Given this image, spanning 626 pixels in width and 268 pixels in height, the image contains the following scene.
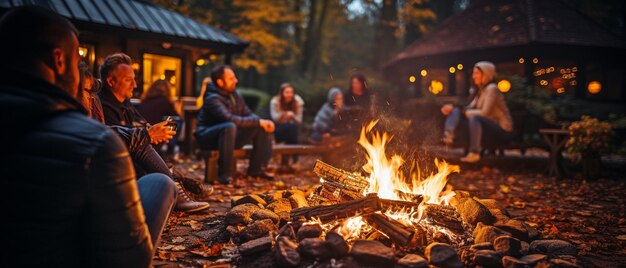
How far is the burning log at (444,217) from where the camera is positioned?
3.93 metres

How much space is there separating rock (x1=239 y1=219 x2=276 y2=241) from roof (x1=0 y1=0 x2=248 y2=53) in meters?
8.68

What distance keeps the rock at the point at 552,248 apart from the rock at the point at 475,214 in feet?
1.96

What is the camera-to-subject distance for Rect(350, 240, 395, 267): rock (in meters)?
3.08

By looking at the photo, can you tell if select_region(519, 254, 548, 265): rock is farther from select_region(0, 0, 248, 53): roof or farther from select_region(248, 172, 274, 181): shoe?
select_region(0, 0, 248, 53): roof

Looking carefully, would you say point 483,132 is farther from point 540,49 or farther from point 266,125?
point 540,49

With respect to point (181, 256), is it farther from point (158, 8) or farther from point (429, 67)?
point (429, 67)

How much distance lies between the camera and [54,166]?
190cm

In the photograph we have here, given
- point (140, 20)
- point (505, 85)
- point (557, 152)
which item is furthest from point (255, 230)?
point (505, 85)

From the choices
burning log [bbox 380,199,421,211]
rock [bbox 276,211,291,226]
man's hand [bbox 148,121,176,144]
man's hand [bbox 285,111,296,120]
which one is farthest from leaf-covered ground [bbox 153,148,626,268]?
burning log [bbox 380,199,421,211]

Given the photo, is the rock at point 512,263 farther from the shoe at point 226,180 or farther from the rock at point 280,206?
the shoe at point 226,180

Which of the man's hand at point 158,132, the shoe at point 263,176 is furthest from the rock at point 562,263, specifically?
the shoe at point 263,176

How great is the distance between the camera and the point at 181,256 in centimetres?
349

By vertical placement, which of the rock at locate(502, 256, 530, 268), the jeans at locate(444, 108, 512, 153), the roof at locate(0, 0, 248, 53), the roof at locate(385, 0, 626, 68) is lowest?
the rock at locate(502, 256, 530, 268)

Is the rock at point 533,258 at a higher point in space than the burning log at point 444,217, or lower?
lower
